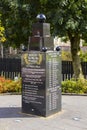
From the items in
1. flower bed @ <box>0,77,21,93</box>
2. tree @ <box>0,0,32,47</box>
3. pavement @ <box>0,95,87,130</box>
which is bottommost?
pavement @ <box>0,95,87,130</box>

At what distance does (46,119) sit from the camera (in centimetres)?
845

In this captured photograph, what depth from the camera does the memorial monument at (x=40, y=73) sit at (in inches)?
335

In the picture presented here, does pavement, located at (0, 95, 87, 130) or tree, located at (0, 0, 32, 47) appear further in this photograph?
tree, located at (0, 0, 32, 47)

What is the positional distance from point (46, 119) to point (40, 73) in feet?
3.79

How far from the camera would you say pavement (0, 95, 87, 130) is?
774 cm

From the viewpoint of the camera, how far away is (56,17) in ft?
45.2

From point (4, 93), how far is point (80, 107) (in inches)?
144

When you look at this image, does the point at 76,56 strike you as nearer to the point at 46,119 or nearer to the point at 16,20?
the point at 16,20

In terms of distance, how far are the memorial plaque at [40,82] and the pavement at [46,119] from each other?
0.25 meters

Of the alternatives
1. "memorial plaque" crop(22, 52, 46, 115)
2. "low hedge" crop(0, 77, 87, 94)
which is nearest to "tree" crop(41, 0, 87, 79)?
"low hedge" crop(0, 77, 87, 94)

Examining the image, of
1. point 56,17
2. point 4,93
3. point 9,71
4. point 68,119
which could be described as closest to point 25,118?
point 68,119

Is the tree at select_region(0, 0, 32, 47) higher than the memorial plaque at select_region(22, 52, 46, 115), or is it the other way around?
the tree at select_region(0, 0, 32, 47)

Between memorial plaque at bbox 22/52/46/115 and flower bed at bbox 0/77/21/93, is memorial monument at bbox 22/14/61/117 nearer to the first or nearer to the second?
memorial plaque at bbox 22/52/46/115

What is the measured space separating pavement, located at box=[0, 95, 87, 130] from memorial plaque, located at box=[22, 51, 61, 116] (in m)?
0.25
